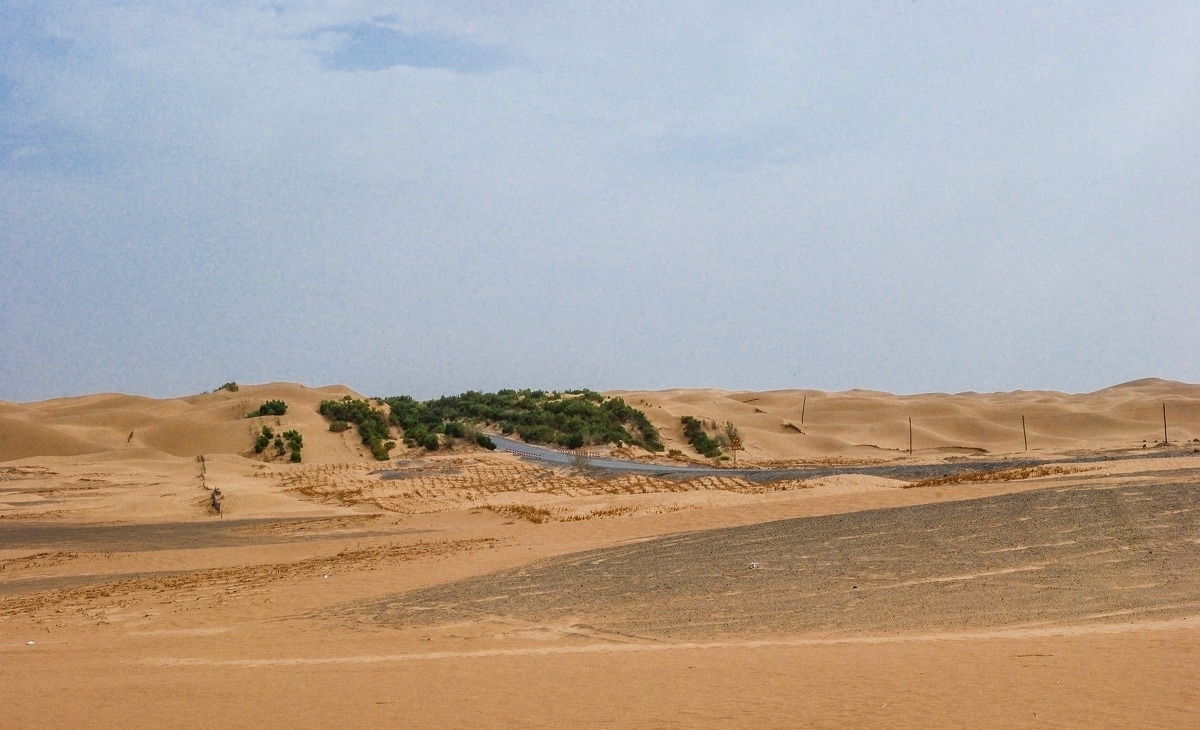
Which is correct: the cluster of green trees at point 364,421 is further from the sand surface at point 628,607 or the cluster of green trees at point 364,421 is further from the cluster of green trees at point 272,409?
the sand surface at point 628,607

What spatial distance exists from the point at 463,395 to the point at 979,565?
54.3 m

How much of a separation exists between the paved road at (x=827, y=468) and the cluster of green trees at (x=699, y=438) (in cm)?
1014

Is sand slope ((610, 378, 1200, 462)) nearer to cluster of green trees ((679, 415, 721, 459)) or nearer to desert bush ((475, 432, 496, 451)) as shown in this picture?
cluster of green trees ((679, 415, 721, 459))

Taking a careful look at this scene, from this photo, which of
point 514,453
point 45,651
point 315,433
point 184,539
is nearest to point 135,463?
point 315,433

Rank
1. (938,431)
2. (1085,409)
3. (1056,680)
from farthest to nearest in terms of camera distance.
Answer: (1085,409) → (938,431) → (1056,680)

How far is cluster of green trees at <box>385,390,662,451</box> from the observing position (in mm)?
51375

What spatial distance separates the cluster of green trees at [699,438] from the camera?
178 ft

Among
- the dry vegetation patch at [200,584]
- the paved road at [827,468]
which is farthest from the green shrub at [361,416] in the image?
the dry vegetation patch at [200,584]

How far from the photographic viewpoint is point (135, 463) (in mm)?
46188

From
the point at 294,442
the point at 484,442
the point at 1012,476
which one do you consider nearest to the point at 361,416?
the point at 294,442

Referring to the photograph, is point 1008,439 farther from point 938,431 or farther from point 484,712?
point 484,712

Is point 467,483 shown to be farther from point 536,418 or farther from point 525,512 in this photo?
point 536,418

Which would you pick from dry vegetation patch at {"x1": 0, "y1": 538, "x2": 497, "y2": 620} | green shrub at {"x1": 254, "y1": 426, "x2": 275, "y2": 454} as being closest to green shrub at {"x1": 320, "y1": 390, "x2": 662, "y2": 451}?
green shrub at {"x1": 254, "y1": 426, "x2": 275, "y2": 454}

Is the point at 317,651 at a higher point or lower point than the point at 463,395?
lower
